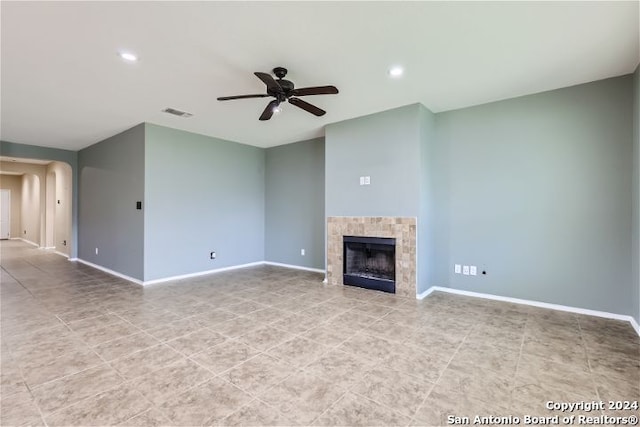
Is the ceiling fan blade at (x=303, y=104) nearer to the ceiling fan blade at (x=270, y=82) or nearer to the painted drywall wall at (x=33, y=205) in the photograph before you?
the ceiling fan blade at (x=270, y=82)

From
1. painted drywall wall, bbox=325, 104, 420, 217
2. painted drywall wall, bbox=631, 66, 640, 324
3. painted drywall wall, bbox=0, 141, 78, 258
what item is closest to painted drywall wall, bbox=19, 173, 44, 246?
painted drywall wall, bbox=0, 141, 78, 258

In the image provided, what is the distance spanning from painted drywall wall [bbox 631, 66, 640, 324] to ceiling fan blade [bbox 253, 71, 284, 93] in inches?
135

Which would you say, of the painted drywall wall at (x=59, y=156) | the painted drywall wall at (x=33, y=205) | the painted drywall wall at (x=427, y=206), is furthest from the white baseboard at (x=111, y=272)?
the painted drywall wall at (x=427, y=206)

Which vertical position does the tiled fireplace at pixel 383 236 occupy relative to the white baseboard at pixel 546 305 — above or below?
above

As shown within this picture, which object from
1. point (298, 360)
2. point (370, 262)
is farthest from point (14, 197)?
point (298, 360)

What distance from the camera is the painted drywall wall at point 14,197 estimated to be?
37.3ft

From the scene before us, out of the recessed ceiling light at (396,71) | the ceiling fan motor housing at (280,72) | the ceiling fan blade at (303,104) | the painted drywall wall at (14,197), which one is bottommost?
the painted drywall wall at (14,197)

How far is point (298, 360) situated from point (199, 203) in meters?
3.99

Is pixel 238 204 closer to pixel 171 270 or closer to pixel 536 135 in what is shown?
pixel 171 270

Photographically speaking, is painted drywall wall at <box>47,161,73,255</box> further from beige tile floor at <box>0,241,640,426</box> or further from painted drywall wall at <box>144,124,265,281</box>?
beige tile floor at <box>0,241,640,426</box>

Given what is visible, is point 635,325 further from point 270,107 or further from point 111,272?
point 111,272

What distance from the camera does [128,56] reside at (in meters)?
2.70

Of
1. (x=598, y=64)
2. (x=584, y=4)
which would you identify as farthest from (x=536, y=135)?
(x=584, y=4)

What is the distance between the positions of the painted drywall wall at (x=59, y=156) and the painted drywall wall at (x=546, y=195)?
795 centimetres
